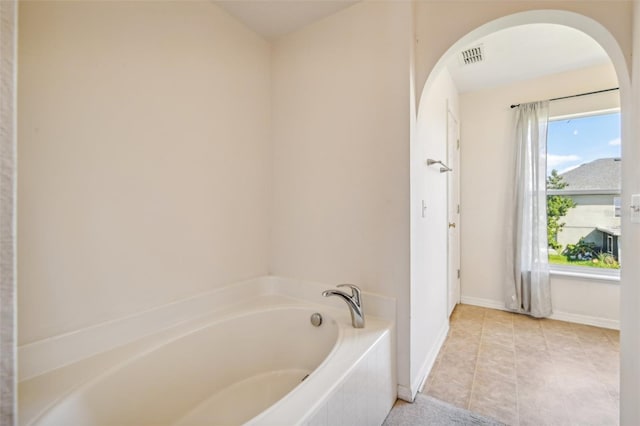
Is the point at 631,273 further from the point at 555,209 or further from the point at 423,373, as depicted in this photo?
the point at 555,209

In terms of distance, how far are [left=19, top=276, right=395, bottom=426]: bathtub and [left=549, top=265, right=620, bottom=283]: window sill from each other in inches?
90.3

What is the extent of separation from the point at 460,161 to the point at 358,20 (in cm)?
211

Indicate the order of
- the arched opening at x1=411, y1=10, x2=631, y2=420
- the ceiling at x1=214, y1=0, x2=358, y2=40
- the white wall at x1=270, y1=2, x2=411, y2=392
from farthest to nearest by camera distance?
1. the ceiling at x1=214, y1=0, x2=358, y2=40
2. the white wall at x1=270, y1=2, x2=411, y2=392
3. the arched opening at x1=411, y1=10, x2=631, y2=420

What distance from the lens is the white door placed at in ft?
8.38

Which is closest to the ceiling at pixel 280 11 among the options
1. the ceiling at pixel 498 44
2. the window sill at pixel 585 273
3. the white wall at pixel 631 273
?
the ceiling at pixel 498 44

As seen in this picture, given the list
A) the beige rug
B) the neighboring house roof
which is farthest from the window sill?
the beige rug

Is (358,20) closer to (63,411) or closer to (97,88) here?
(97,88)

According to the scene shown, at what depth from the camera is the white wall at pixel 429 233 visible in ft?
5.18

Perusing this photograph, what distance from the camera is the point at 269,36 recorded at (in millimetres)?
1951

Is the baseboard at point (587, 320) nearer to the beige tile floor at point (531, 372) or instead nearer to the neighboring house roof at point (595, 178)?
the beige tile floor at point (531, 372)

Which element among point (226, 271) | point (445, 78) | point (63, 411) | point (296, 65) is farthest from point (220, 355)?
point (445, 78)

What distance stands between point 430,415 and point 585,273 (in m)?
2.32

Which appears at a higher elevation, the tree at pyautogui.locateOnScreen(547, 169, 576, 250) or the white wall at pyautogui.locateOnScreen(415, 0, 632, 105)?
the white wall at pyautogui.locateOnScreen(415, 0, 632, 105)

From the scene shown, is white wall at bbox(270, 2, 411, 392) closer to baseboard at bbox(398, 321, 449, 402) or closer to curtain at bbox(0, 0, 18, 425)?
baseboard at bbox(398, 321, 449, 402)
